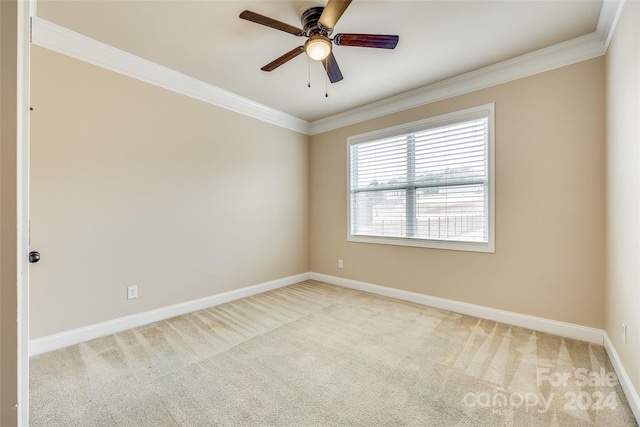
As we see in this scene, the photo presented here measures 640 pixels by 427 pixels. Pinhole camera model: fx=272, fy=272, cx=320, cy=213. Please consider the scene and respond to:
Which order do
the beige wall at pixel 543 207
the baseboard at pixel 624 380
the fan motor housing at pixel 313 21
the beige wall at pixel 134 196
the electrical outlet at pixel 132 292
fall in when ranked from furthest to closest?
the electrical outlet at pixel 132 292, the beige wall at pixel 543 207, the beige wall at pixel 134 196, the fan motor housing at pixel 313 21, the baseboard at pixel 624 380

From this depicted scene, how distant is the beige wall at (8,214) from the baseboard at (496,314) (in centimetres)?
340

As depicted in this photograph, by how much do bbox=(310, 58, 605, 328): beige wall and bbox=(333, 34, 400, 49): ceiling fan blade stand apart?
156cm

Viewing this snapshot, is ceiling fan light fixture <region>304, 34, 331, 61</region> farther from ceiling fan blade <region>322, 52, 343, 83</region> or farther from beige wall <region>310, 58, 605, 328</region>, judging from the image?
beige wall <region>310, 58, 605, 328</region>

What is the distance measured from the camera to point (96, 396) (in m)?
1.71

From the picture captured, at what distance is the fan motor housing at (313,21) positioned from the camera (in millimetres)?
2010

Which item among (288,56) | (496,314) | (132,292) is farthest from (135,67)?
(496,314)

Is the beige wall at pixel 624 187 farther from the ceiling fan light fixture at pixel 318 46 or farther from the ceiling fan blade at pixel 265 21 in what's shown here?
the ceiling fan blade at pixel 265 21

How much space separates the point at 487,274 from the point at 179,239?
3.40 m

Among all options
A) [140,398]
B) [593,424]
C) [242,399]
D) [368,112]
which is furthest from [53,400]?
[368,112]

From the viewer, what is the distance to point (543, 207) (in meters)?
2.61

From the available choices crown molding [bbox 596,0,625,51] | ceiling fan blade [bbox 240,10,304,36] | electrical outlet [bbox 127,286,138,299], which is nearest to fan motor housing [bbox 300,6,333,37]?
ceiling fan blade [bbox 240,10,304,36]

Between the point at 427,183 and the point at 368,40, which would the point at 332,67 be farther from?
the point at 427,183

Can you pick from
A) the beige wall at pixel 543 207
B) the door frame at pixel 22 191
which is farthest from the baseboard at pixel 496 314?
the door frame at pixel 22 191

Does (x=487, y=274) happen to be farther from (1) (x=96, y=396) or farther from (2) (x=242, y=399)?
(1) (x=96, y=396)
